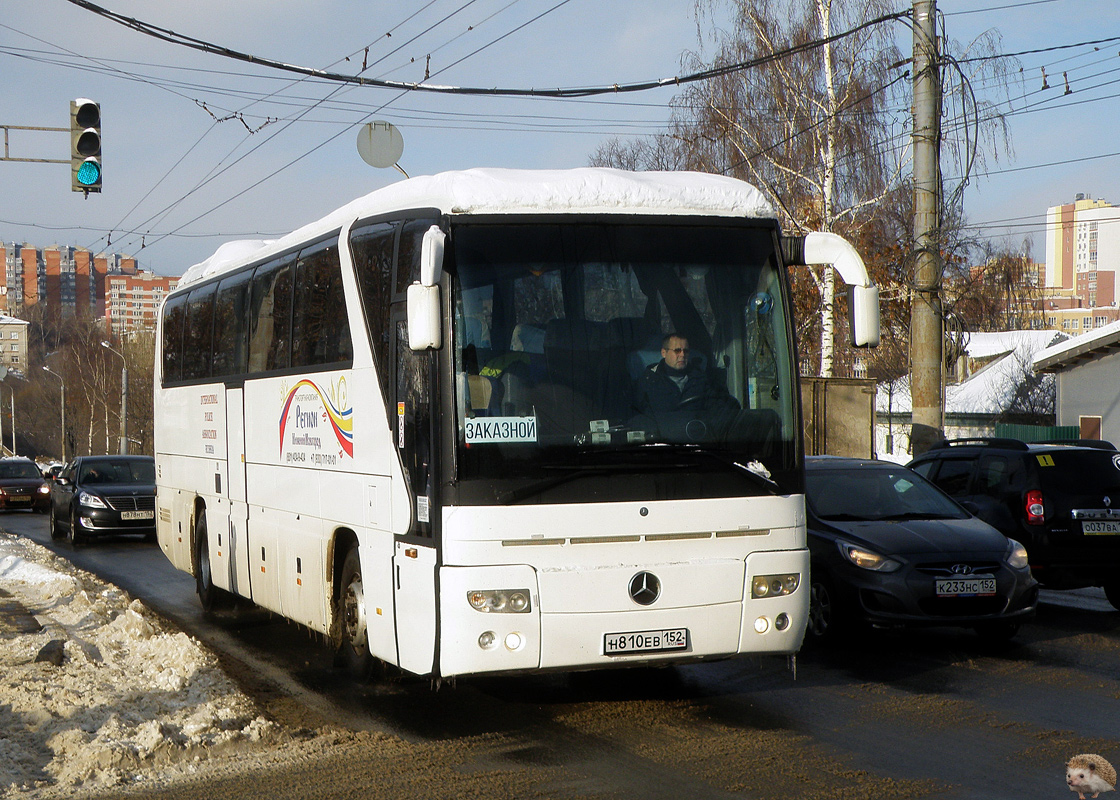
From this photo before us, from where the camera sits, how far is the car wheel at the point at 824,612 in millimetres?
10039

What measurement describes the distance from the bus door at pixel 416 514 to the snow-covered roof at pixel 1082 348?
27474mm

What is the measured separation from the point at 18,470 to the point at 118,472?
14.8 m

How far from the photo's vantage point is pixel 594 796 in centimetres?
577

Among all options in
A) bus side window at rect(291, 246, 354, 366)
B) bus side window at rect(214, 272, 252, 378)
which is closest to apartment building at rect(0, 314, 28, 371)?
bus side window at rect(214, 272, 252, 378)

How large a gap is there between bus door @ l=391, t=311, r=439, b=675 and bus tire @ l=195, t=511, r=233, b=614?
18.5ft

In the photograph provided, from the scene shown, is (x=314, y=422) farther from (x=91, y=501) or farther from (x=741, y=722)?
(x=91, y=501)

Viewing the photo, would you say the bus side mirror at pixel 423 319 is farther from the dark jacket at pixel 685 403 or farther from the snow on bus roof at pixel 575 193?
the dark jacket at pixel 685 403

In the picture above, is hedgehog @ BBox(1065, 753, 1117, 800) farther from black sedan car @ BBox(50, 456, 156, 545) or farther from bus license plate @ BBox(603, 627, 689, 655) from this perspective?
Result: black sedan car @ BBox(50, 456, 156, 545)

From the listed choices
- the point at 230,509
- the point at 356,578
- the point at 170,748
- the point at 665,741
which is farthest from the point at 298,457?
the point at 665,741

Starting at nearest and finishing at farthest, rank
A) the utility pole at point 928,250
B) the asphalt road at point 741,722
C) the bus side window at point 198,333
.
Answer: the asphalt road at point 741,722 → the bus side window at point 198,333 → the utility pole at point 928,250

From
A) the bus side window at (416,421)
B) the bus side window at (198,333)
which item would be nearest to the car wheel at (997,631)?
the bus side window at (416,421)

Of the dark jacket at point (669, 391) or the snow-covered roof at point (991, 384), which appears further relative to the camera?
the snow-covered roof at point (991, 384)

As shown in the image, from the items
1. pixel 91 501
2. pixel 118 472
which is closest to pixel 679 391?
pixel 91 501

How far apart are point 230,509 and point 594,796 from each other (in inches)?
259
